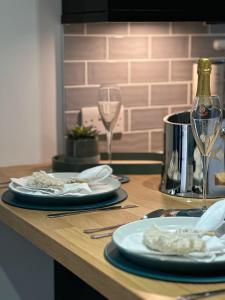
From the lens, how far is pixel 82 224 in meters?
1.40

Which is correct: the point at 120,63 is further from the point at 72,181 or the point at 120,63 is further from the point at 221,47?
the point at 72,181

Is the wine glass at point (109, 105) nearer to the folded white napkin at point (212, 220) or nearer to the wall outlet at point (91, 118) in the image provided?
the wall outlet at point (91, 118)

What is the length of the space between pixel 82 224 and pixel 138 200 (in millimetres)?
241

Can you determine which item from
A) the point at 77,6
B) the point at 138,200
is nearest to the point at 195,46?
the point at 77,6

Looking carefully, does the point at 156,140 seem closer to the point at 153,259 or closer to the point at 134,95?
the point at 134,95

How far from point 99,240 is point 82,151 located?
649 millimetres

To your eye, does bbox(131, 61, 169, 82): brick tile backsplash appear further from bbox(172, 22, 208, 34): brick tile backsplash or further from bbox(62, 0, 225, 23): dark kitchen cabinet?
bbox(62, 0, 225, 23): dark kitchen cabinet

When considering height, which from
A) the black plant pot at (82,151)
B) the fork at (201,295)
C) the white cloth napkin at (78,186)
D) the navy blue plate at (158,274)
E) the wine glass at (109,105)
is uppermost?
the wine glass at (109,105)

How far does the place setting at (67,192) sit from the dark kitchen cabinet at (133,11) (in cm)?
47

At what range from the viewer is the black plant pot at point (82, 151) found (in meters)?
1.91

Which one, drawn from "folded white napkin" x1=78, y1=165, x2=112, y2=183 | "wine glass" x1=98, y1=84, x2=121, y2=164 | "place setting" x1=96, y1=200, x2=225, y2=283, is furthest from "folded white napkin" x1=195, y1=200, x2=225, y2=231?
"wine glass" x1=98, y1=84, x2=121, y2=164

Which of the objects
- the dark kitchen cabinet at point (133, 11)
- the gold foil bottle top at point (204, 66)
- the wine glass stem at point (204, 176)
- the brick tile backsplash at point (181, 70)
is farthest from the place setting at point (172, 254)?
the brick tile backsplash at point (181, 70)

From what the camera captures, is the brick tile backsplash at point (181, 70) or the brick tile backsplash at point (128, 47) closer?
the brick tile backsplash at point (128, 47)

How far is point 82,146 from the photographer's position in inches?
75.2
